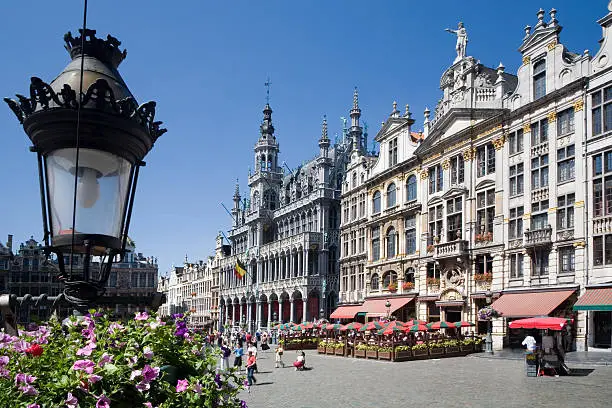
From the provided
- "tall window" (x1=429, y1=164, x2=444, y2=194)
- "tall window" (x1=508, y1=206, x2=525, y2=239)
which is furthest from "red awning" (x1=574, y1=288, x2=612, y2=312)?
"tall window" (x1=429, y1=164, x2=444, y2=194)

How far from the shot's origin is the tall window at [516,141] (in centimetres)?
3582

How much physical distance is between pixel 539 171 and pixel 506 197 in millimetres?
2886

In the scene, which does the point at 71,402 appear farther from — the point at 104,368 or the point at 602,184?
the point at 602,184

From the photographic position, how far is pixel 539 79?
114 ft

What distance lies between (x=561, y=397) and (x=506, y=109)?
880 inches

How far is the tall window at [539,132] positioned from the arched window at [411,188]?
12097 millimetres

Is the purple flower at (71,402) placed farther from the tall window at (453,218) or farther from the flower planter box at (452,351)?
the tall window at (453,218)

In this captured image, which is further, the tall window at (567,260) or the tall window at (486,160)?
the tall window at (486,160)

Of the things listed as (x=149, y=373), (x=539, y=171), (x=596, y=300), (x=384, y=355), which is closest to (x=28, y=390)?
(x=149, y=373)

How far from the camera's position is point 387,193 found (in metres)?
49.3

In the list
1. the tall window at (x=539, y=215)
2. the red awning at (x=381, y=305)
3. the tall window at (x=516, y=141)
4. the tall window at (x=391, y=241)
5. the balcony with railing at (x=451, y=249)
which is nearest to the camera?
the tall window at (x=539, y=215)

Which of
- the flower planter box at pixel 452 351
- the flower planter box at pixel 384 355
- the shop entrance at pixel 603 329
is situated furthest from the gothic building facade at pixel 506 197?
the flower planter box at pixel 384 355

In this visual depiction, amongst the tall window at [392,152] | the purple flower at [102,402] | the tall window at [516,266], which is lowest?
the tall window at [516,266]

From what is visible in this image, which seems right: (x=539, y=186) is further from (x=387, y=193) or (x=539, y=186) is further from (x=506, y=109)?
(x=387, y=193)
